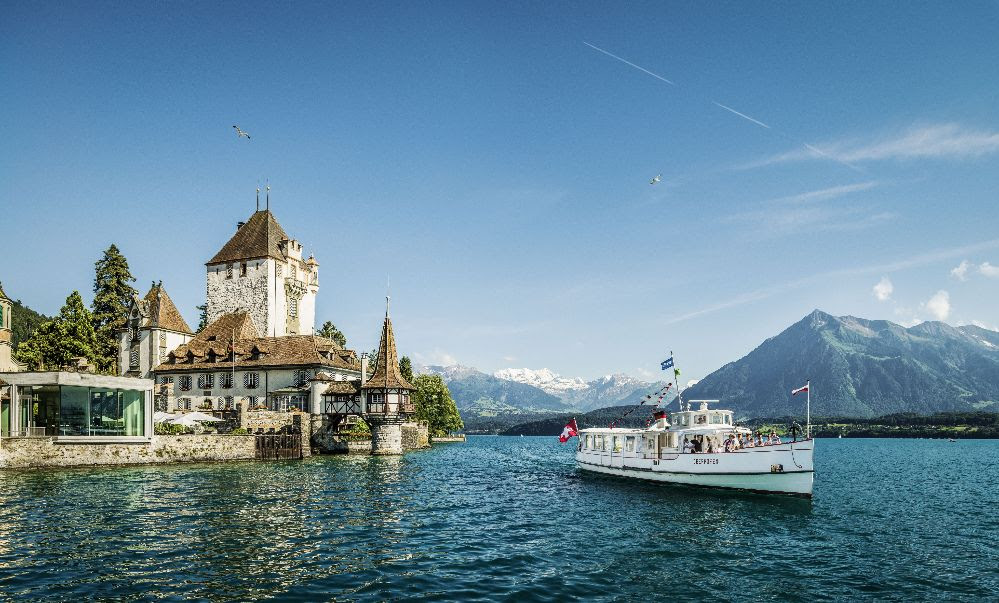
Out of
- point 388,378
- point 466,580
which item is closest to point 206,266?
point 388,378

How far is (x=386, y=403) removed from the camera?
252 feet

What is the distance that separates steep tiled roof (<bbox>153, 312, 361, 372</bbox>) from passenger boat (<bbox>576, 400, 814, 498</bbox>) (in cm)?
3824

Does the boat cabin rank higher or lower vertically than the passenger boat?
higher

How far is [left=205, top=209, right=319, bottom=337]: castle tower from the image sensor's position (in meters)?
96.3

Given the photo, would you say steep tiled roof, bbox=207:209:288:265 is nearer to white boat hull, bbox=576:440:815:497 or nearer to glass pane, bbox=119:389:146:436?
glass pane, bbox=119:389:146:436

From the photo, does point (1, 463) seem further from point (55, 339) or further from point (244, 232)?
point (244, 232)

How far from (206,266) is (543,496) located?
76.4 metres

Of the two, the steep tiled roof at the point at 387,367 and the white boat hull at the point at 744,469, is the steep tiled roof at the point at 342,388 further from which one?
the white boat hull at the point at 744,469

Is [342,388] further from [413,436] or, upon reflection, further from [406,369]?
[406,369]

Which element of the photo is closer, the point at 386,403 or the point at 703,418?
the point at 703,418

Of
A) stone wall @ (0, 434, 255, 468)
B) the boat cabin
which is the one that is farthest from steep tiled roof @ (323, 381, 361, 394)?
the boat cabin

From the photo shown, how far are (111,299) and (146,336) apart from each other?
29.5 ft

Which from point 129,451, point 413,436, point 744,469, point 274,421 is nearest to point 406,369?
point 413,436

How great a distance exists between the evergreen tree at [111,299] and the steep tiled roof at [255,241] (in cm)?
1233
